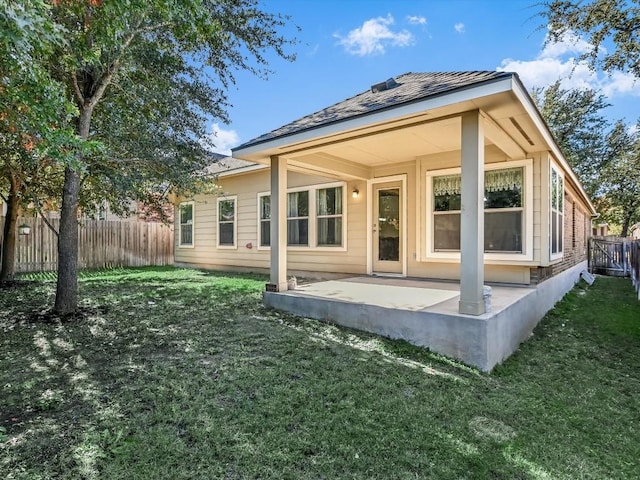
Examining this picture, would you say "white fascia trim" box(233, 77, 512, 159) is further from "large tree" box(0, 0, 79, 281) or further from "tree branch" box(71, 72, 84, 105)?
Result: "large tree" box(0, 0, 79, 281)

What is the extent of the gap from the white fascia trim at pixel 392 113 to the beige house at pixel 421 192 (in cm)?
1

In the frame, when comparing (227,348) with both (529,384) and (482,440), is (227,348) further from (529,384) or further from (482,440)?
(529,384)

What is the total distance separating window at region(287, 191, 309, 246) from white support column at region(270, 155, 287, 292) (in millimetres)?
3153

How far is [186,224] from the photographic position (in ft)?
42.0

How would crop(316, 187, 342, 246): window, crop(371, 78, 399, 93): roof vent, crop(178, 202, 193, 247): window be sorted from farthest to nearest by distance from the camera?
crop(178, 202, 193, 247): window, crop(316, 187, 342, 246): window, crop(371, 78, 399, 93): roof vent

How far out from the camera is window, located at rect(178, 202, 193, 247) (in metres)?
12.6

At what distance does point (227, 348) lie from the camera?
3840mm

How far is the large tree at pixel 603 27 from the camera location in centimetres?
525

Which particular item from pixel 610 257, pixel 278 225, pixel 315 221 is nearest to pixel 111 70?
pixel 278 225

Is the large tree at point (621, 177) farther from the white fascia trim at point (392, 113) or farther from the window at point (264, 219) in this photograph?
the white fascia trim at point (392, 113)

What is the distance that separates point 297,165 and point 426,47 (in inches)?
287

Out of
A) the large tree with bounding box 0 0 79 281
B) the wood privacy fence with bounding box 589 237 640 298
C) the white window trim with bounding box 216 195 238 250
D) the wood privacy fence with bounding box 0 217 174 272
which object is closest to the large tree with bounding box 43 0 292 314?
the large tree with bounding box 0 0 79 281

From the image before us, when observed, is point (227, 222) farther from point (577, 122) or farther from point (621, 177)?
point (621, 177)

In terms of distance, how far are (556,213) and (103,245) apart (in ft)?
43.0
